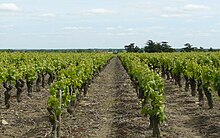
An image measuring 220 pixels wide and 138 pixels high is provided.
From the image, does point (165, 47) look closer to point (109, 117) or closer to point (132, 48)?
point (132, 48)

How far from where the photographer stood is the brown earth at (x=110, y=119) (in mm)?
11219

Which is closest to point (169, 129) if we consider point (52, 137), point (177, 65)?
point (52, 137)

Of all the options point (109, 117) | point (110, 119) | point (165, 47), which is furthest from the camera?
point (165, 47)

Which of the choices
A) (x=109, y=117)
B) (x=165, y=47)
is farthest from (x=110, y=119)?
(x=165, y=47)

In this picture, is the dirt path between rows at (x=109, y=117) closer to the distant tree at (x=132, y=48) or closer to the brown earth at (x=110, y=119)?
the brown earth at (x=110, y=119)

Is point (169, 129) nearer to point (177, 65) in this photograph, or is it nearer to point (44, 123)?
point (44, 123)

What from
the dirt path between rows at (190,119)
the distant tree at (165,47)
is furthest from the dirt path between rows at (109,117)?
the distant tree at (165,47)

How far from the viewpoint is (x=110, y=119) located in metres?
13.3

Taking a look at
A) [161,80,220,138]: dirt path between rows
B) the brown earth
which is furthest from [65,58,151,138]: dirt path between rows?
[161,80,220,138]: dirt path between rows

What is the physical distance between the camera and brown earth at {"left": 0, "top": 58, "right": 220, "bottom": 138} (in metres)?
11.2

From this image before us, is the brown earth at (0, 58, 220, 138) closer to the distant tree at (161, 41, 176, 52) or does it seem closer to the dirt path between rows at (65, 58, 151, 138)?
the dirt path between rows at (65, 58, 151, 138)

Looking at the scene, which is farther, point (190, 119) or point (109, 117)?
point (109, 117)

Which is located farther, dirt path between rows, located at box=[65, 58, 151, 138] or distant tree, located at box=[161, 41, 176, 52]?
distant tree, located at box=[161, 41, 176, 52]

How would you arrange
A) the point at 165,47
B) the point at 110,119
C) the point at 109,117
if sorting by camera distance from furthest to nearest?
the point at 165,47
the point at 109,117
the point at 110,119
